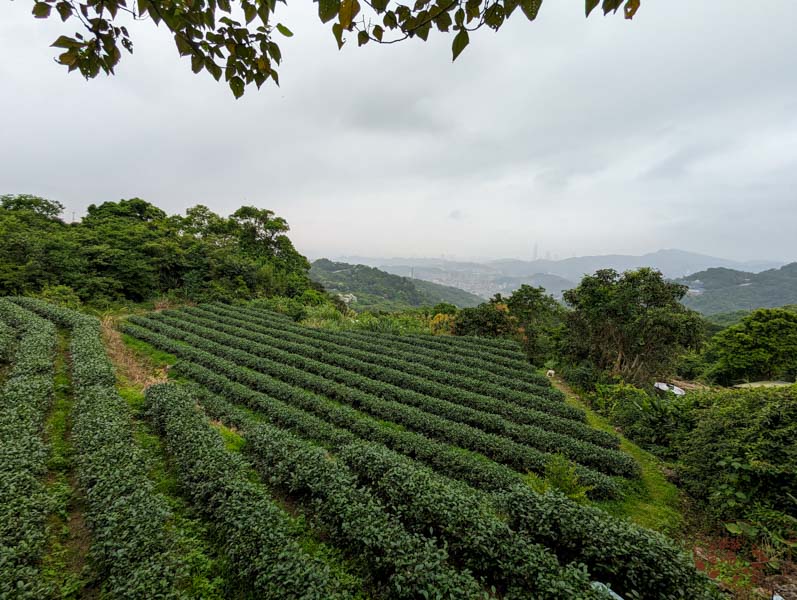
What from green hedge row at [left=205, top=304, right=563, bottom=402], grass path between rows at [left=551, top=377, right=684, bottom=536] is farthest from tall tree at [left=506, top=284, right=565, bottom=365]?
grass path between rows at [left=551, top=377, right=684, bottom=536]

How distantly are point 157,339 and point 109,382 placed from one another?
551 centimetres

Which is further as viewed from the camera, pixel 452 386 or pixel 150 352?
pixel 150 352

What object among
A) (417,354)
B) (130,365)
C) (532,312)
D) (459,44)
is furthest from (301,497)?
(532,312)

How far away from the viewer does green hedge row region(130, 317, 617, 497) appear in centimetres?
641

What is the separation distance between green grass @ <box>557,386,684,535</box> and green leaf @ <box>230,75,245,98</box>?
8007mm

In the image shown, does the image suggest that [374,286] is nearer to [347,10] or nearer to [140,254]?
[140,254]

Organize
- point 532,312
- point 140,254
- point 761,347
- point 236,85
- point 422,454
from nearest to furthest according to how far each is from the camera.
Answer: point 236,85 → point 422,454 → point 761,347 → point 532,312 → point 140,254

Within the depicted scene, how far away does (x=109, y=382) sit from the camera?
786 centimetres

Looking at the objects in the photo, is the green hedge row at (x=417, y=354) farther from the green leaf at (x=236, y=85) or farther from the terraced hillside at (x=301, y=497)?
the green leaf at (x=236, y=85)

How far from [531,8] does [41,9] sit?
2419 millimetres

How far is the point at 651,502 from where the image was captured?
230 inches

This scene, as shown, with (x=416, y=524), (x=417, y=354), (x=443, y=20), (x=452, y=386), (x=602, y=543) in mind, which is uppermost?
(x=443, y=20)

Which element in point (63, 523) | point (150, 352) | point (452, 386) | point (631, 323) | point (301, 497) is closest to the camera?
point (63, 523)

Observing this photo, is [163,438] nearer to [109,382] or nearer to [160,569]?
[109,382]
